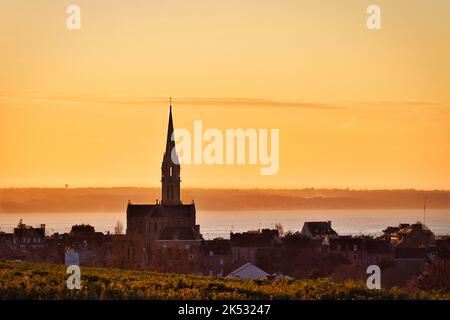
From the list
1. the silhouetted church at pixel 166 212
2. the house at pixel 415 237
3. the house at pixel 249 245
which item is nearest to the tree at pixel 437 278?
the house at pixel 249 245

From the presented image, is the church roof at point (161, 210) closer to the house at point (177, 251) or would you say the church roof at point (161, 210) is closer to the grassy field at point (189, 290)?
the house at point (177, 251)

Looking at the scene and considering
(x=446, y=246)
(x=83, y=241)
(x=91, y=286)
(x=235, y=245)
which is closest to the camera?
(x=91, y=286)

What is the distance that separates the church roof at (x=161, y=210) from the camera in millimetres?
148375

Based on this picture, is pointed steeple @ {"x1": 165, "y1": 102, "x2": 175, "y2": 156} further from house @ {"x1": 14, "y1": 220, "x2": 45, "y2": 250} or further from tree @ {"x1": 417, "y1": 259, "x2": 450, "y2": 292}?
tree @ {"x1": 417, "y1": 259, "x2": 450, "y2": 292}

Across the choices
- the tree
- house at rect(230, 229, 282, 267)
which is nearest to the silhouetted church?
house at rect(230, 229, 282, 267)

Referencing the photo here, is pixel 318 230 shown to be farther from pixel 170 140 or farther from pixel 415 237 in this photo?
pixel 170 140

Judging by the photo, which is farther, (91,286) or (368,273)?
(368,273)

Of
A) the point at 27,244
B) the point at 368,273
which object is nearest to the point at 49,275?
the point at 368,273

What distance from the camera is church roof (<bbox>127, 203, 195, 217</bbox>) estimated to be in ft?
487

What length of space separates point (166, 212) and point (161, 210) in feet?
2.46

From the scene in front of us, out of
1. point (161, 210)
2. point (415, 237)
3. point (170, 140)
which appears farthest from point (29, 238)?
point (415, 237)

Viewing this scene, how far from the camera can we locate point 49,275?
3228cm
